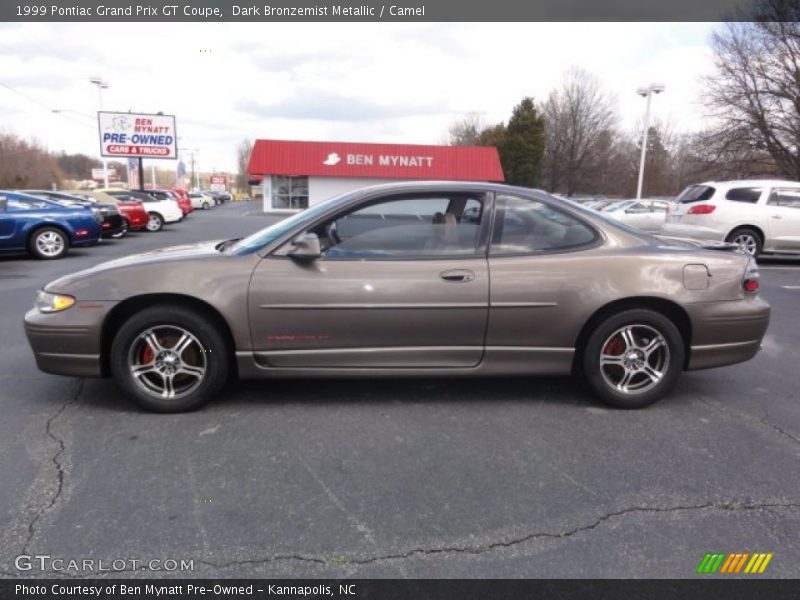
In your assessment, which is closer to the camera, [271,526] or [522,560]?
[522,560]

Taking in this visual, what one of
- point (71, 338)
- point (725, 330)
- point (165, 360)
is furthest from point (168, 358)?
point (725, 330)

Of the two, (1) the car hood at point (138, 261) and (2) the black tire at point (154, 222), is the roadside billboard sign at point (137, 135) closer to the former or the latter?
(2) the black tire at point (154, 222)

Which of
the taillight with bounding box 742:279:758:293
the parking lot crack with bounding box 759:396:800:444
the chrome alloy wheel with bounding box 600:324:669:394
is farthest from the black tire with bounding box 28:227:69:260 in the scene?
the parking lot crack with bounding box 759:396:800:444

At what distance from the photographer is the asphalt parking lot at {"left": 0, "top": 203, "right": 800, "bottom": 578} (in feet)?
7.23

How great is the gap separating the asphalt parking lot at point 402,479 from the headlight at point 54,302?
0.70m

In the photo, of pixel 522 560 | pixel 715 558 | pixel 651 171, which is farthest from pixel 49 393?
pixel 651 171

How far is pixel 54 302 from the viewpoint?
3410mm

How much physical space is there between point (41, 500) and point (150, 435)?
722 millimetres

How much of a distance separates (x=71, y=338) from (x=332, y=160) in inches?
1446

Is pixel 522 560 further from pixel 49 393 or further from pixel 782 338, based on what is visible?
pixel 782 338

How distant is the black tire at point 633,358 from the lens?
3588mm

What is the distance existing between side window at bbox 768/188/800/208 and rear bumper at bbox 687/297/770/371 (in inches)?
357

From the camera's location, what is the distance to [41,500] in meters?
2.51

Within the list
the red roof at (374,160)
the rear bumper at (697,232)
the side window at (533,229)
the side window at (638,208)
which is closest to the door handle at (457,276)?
the side window at (533,229)
